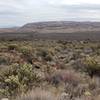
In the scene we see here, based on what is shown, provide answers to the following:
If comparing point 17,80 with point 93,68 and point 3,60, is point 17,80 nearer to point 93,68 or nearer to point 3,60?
point 93,68

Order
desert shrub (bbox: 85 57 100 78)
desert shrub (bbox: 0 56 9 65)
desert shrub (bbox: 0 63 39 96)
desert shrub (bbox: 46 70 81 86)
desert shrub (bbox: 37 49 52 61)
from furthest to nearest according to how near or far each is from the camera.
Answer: desert shrub (bbox: 37 49 52 61) → desert shrub (bbox: 0 56 9 65) → desert shrub (bbox: 85 57 100 78) → desert shrub (bbox: 46 70 81 86) → desert shrub (bbox: 0 63 39 96)

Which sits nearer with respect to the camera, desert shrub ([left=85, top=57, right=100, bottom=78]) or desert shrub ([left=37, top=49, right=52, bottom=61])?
desert shrub ([left=85, top=57, right=100, bottom=78])

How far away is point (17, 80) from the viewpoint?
8789mm

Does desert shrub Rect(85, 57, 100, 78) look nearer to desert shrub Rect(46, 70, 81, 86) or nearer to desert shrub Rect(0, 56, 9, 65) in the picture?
desert shrub Rect(46, 70, 81, 86)

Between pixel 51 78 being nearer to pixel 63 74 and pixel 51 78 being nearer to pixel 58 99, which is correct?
pixel 63 74

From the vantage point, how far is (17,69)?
10.3 meters

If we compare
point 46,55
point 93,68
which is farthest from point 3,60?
point 46,55

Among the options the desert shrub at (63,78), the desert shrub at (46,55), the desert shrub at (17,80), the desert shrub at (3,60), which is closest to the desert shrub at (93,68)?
the desert shrub at (63,78)

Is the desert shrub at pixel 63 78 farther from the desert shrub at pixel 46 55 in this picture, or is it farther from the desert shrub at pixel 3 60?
the desert shrub at pixel 46 55

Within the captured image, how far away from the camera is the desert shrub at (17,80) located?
28.2ft

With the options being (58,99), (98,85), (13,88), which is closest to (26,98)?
(58,99)

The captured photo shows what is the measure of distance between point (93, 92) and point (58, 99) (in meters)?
2.41

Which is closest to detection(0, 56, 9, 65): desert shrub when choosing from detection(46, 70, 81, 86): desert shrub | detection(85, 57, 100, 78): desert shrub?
detection(85, 57, 100, 78): desert shrub

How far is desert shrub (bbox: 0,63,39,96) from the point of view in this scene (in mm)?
8599
